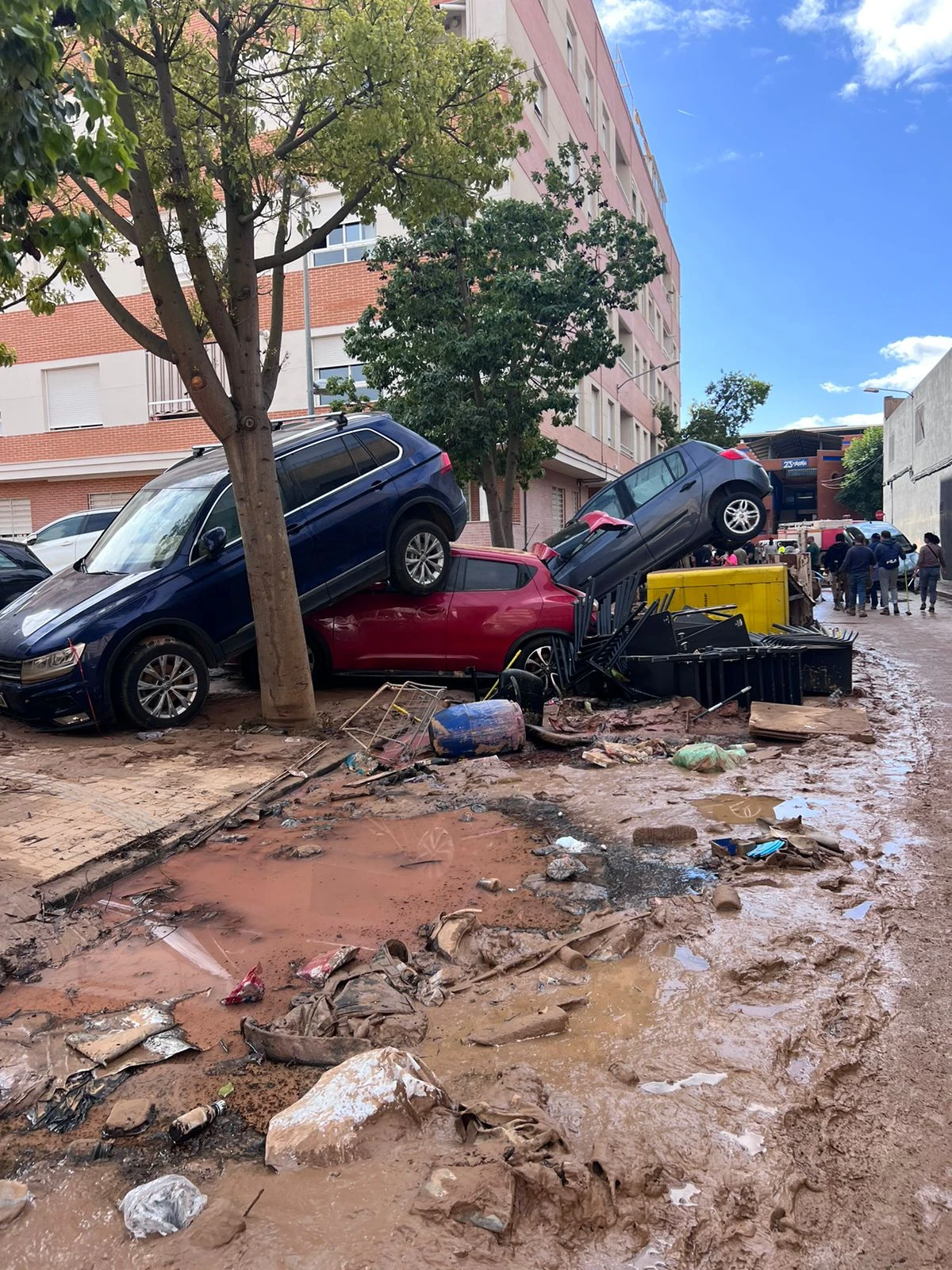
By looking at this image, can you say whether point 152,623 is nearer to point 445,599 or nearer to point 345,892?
point 445,599

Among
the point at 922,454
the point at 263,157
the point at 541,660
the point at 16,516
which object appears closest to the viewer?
the point at 263,157

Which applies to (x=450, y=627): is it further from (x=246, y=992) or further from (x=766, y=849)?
(x=246, y=992)

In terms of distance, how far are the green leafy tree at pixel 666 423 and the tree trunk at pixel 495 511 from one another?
23.6m

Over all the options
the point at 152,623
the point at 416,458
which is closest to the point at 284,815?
the point at 152,623

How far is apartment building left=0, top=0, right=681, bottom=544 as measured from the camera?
21094 millimetres

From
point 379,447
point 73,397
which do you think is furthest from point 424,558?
point 73,397

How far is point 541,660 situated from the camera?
33.4ft

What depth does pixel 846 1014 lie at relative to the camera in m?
3.51

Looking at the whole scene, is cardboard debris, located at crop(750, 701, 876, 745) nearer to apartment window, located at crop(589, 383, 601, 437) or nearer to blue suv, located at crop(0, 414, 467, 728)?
blue suv, located at crop(0, 414, 467, 728)

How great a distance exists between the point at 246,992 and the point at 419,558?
6.58 meters

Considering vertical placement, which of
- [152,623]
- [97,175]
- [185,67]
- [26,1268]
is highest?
[185,67]

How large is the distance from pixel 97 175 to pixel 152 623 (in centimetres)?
439

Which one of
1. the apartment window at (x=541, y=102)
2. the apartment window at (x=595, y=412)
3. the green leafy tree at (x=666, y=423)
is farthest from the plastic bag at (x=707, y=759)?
the green leafy tree at (x=666, y=423)

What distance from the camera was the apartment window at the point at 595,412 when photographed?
28094 mm
